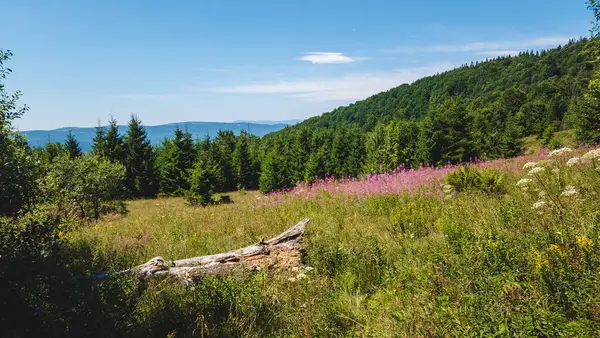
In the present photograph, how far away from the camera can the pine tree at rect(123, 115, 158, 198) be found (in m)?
36.4

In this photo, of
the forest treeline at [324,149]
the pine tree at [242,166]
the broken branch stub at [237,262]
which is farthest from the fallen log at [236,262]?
the pine tree at [242,166]

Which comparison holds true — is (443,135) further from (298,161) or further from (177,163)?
(177,163)

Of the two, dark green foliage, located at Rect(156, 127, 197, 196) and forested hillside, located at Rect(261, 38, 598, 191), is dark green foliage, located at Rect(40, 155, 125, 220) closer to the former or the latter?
dark green foliage, located at Rect(156, 127, 197, 196)

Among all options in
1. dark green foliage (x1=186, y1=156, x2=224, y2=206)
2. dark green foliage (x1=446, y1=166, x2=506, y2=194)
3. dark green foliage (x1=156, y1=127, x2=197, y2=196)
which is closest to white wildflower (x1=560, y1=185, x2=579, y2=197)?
dark green foliage (x1=446, y1=166, x2=506, y2=194)

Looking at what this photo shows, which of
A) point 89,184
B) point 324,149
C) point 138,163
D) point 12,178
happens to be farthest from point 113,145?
point 12,178

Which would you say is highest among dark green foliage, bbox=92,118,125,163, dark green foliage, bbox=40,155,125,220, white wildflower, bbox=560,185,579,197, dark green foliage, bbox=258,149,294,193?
dark green foliage, bbox=92,118,125,163

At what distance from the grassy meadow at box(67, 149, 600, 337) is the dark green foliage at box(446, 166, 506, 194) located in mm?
291

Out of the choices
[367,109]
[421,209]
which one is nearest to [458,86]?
[367,109]

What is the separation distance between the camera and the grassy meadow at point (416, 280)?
249 centimetres

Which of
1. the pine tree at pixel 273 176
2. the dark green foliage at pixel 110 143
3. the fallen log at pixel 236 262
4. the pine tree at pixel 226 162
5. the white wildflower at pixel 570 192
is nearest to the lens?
the white wildflower at pixel 570 192

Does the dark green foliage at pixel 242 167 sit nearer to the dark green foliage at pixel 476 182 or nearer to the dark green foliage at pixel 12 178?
the dark green foliage at pixel 476 182

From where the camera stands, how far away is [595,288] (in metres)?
2.40

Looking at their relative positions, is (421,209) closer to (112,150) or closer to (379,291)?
(379,291)

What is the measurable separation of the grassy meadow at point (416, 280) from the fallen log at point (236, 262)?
0.81 ft
